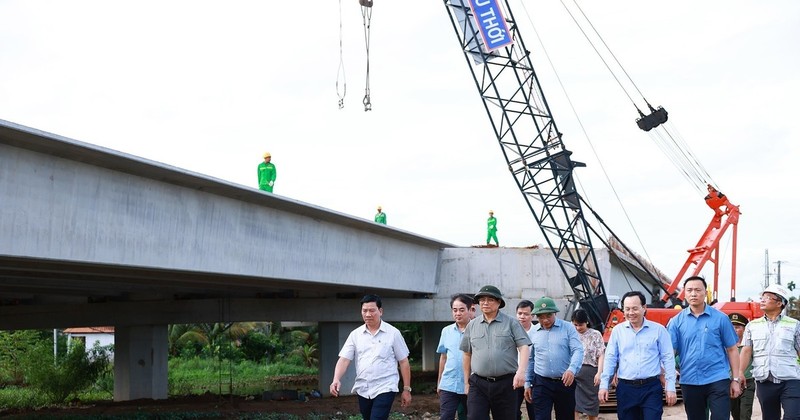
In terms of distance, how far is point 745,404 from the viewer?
11719 millimetres

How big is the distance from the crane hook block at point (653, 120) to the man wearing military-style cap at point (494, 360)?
2244 centimetres

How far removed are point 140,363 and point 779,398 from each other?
65.2ft

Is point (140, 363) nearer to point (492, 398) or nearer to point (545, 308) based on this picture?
point (545, 308)

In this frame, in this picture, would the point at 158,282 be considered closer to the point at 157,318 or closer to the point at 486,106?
the point at 157,318

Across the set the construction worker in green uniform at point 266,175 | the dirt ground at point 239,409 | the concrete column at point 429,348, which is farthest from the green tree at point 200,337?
the construction worker in green uniform at point 266,175

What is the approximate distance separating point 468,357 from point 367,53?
1777 cm

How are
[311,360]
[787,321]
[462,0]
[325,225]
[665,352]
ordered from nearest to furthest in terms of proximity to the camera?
[665,352] < [787,321] < [325,225] < [462,0] < [311,360]

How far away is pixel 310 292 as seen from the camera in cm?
2630

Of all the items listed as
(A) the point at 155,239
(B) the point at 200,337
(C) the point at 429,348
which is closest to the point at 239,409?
(A) the point at 155,239

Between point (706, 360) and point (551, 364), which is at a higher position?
point (706, 360)

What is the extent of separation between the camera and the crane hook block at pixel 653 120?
97.1 ft

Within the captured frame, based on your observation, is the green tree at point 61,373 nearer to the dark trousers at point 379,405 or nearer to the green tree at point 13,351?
the green tree at point 13,351

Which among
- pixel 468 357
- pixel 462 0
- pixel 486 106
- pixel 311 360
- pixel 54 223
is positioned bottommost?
pixel 311 360

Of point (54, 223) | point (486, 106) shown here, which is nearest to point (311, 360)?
point (486, 106)
